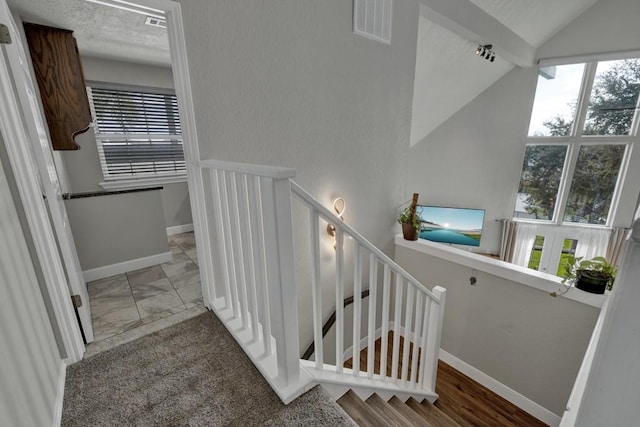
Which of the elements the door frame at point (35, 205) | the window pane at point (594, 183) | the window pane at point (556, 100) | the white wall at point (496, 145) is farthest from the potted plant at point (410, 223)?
the window pane at point (594, 183)

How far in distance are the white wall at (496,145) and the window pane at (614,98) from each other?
0.34 m

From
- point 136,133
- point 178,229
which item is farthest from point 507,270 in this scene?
point 136,133

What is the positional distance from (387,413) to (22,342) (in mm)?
1866

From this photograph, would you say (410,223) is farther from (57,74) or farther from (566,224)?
(566,224)

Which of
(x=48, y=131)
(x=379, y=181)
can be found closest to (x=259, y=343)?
(x=379, y=181)

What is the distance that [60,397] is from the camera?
120 centimetres

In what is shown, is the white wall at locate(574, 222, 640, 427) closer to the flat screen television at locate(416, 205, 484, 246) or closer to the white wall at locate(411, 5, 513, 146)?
the white wall at locate(411, 5, 513, 146)

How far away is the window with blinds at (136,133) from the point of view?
3.23 meters

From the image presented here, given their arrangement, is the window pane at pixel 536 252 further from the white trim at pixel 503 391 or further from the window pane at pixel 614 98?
the white trim at pixel 503 391

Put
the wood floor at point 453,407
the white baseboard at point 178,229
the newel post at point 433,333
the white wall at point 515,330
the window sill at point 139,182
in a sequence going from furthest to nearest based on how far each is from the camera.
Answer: the white baseboard at point 178,229, the window sill at point 139,182, the white wall at point 515,330, the newel post at point 433,333, the wood floor at point 453,407

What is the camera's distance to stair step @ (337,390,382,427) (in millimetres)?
1422

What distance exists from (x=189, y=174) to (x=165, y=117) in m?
2.59

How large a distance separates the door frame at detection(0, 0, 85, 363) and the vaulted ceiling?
0.96 meters

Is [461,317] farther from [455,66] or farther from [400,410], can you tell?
[455,66]
